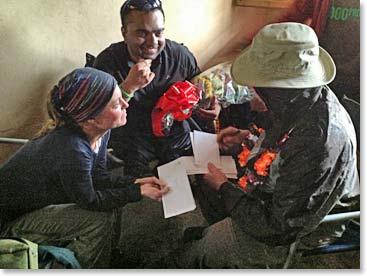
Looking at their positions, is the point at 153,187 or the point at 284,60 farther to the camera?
the point at 153,187

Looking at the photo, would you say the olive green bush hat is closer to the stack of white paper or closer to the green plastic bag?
the stack of white paper

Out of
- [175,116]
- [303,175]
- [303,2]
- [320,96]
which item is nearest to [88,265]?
[175,116]

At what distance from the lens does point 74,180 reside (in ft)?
5.18

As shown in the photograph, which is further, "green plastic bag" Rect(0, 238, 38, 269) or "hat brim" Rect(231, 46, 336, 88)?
"green plastic bag" Rect(0, 238, 38, 269)

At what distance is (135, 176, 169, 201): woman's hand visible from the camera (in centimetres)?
159

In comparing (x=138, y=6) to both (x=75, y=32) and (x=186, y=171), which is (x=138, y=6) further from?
(x=186, y=171)

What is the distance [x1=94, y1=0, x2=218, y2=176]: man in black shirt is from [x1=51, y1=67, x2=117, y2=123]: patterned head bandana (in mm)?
26

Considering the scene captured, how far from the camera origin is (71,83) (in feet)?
5.10

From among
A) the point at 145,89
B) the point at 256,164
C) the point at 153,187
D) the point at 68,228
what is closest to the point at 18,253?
the point at 68,228

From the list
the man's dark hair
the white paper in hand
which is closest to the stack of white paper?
the white paper in hand

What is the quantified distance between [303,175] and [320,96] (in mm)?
171

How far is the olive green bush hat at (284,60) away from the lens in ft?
4.85

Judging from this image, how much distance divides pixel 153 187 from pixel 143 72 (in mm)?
253

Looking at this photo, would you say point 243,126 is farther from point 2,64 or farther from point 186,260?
point 2,64
